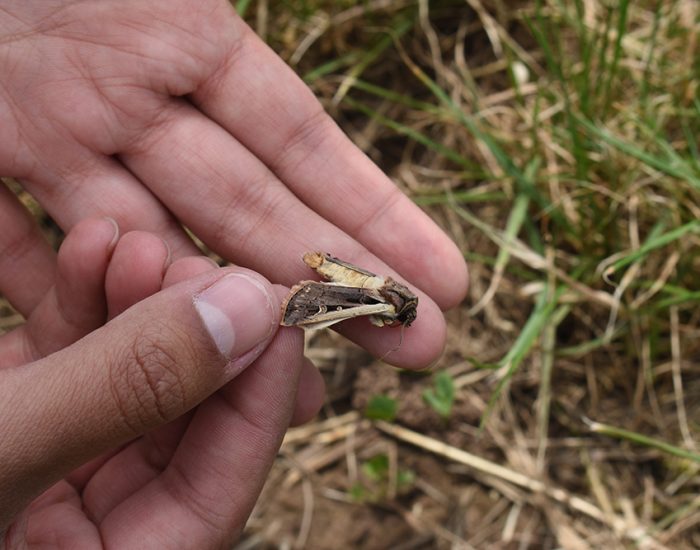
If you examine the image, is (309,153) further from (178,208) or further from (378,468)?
(378,468)

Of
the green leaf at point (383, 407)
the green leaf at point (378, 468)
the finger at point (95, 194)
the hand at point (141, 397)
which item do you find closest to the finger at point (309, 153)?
the finger at point (95, 194)

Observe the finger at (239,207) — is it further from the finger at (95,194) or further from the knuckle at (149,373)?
the knuckle at (149,373)

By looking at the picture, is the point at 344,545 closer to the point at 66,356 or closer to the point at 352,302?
the point at 352,302

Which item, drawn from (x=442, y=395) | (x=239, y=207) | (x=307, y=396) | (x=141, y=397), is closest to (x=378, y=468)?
(x=442, y=395)

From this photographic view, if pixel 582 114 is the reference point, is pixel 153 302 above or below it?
above

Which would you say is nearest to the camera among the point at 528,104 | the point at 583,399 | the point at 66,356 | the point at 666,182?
the point at 66,356

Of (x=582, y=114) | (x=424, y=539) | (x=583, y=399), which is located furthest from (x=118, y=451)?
(x=582, y=114)

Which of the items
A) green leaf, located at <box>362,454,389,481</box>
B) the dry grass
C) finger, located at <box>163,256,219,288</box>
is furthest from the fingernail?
green leaf, located at <box>362,454,389,481</box>
